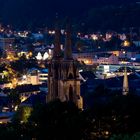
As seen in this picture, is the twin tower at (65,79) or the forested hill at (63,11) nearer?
the twin tower at (65,79)

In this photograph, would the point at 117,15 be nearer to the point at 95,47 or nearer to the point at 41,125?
the point at 95,47

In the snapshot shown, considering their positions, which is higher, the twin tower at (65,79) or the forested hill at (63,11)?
the forested hill at (63,11)

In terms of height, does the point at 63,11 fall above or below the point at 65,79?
above

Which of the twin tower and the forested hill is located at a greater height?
the forested hill

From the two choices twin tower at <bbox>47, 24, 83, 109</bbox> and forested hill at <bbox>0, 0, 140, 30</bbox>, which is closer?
Result: twin tower at <bbox>47, 24, 83, 109</bbox>

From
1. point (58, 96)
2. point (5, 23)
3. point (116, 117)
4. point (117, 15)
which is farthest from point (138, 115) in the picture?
point (5, 23)

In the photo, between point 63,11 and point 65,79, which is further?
point 63,11
